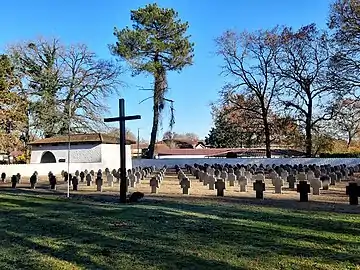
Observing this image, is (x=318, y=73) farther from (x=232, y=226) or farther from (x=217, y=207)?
(x=232, y=226)

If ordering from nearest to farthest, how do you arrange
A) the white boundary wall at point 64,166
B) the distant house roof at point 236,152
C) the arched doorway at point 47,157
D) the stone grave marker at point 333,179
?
the stone grave marker at point 333,179
the white boundary wall at point 64,166
the arched doorway at point 47,157
the distant house roof at point 236,152

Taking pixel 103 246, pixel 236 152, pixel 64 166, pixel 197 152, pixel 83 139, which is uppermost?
pixel 83 139

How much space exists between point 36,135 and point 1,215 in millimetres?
32465

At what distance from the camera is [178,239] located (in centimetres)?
656

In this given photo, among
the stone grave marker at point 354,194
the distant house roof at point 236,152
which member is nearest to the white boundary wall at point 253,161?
the distant house roof at point 236,152

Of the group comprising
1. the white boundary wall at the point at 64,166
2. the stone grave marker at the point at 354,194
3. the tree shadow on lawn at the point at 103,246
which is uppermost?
the white boundary wall at the point at 64,166

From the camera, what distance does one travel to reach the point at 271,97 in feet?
124

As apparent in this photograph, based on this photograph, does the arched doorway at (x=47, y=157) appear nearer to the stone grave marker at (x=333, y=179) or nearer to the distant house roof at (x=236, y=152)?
the distant house roof at (x=236, y=152)

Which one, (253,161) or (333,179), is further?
(253,161)

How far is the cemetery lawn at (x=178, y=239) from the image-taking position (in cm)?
527

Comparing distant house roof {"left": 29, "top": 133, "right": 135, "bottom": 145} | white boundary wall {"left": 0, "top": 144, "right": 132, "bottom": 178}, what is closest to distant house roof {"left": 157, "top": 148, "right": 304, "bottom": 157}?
white boundary wall {"left": 0, "top": 144, "right": 132, "bottom": 178}

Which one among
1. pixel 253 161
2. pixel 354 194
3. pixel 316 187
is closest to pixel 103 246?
pixel 354 194

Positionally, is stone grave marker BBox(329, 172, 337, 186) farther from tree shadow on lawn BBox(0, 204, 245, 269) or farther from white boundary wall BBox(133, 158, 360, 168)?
tree shadow on lawn BBox(0, 204, 245, 269)

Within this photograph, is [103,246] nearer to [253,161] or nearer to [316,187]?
[316,187]
